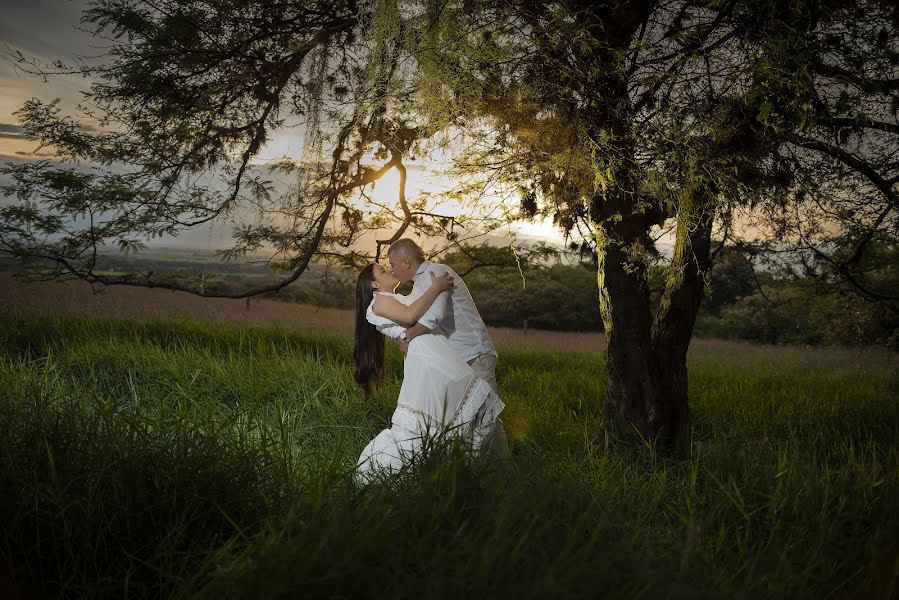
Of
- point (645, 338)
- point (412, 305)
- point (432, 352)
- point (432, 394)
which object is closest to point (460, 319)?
point (432, 352)

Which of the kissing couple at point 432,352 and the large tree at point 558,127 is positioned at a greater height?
the large tree at point 558,127

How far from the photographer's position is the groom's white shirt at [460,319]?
4613 mm

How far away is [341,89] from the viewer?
7094mm

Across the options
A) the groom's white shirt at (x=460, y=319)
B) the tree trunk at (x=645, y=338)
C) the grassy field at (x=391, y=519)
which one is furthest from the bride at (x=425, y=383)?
the tree trunk at (x=645, y=338)

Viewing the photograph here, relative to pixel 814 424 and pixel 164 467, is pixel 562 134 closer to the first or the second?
pixel 164 467

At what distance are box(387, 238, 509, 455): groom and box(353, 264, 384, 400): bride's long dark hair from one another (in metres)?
2.12

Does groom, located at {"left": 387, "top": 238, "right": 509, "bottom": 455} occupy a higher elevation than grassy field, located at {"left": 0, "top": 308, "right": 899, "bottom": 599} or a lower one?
higher

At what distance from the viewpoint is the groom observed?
4.50m

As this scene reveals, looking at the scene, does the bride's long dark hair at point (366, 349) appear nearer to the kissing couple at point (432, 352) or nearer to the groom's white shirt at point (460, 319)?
the kissing couple at point (432, 352)

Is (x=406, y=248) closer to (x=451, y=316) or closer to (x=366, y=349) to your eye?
(x=451, y=316)

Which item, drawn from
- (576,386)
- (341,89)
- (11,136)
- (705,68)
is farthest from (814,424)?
(11,136)

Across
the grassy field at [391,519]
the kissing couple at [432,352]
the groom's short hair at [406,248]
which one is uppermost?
the groom's short hair at [406,248]

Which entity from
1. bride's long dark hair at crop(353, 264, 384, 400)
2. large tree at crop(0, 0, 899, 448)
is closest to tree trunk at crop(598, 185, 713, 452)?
large tree at crop(0, 0, 899, 448)

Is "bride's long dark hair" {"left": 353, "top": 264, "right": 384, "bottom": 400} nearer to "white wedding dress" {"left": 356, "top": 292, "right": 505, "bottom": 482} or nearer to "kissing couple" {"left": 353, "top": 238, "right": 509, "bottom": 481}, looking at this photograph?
"kissing couple" {"left": 353, "top": 238, "right": 509, "bottom": 481}
